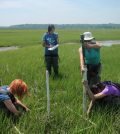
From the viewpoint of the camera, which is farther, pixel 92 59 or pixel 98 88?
pixel 92 59

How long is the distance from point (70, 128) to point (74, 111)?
710mm

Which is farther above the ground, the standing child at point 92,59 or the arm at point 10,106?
the standing child at point 92,59

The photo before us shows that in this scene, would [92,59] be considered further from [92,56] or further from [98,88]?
[98,88]

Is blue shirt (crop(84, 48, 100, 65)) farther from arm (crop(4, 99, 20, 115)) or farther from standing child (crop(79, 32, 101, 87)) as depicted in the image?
arm (crop(4, 99, 20, 115))

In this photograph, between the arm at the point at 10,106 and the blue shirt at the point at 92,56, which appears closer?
the arm at the point at 10,106

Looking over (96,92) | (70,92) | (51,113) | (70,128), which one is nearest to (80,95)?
(70,92)

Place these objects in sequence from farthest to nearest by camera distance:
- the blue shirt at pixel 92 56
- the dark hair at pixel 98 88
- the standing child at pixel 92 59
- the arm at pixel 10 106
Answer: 1. the blue shirt at pixel 92 56
2. the standing child at pixel 92 59
3. the dark hair at pixel 98 88
4. the arm at pixel 10 106

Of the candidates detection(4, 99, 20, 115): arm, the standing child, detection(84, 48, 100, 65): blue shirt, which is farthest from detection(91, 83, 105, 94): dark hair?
detection(4, 99, 20, 115): arm

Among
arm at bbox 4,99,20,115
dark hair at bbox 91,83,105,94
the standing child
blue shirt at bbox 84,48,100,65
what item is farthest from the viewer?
blue shirt at bbox 84,48,100,65

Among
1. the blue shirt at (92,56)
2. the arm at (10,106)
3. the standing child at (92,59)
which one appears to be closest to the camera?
the arm at (10,106)

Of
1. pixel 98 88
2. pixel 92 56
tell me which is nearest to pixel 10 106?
pixel 98 88

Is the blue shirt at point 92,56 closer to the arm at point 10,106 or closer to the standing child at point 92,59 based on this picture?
the standing child at point 92,59

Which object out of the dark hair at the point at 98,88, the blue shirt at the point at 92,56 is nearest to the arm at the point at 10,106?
the dark hair at the point at 98,88

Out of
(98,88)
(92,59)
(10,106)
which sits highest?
(92,59)
